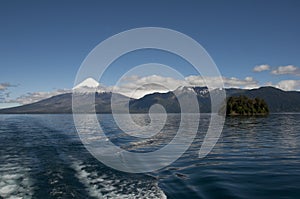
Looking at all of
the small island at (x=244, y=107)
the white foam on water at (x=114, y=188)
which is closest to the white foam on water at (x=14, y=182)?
the white foam on water at (x=114, y=188)

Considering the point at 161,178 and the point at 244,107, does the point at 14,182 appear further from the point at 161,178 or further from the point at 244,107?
the point at 244,107

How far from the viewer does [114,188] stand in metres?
14.3

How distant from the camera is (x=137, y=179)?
16109 millimetres

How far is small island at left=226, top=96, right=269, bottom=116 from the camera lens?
6599 inches

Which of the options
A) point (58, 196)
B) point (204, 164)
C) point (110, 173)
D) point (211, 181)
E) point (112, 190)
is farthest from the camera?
point (204, 164)

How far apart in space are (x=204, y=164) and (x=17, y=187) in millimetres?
12568

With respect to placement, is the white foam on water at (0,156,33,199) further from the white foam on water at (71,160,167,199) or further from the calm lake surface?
the white foam on water at (71,160,167,199)

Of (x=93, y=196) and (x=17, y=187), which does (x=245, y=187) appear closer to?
(x=93, y=196)

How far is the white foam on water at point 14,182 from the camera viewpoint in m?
13.4

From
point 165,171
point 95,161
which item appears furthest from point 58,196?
point 95,161

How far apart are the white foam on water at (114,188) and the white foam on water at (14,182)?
2879mm

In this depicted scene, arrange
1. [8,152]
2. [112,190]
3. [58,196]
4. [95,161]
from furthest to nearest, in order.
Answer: [8,152] < [95,161] < [112,190] < [58,196]

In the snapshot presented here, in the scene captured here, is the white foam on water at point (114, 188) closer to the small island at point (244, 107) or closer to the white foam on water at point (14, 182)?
the white foam on water at point (14, 182)

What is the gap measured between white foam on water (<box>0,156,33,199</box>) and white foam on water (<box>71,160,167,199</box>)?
288cm
